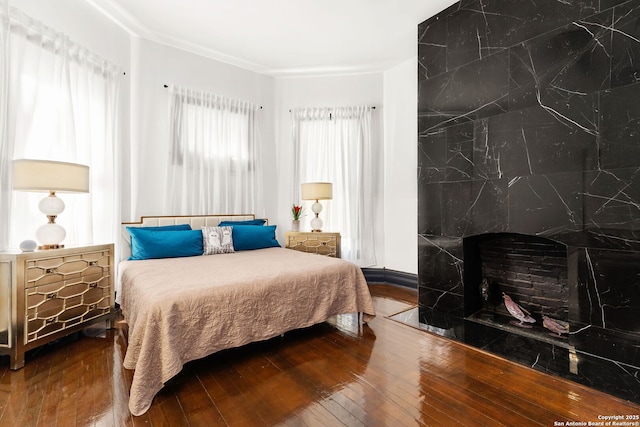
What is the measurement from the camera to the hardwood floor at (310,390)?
58.5 inches

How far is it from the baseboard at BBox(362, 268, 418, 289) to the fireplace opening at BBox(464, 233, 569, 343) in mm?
976

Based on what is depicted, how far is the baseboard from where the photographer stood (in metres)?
3.90

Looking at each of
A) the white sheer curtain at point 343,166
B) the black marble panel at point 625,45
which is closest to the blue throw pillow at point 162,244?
the white sheer curtain at point 343,166

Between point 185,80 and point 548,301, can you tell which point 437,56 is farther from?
point 185,80

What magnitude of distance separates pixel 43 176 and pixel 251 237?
1.87 metres

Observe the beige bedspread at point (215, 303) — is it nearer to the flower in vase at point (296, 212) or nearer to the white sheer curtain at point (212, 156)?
the white sheer curtain at point (212, 156)

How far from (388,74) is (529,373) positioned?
3.83m

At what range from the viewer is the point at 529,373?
1875 millimetres

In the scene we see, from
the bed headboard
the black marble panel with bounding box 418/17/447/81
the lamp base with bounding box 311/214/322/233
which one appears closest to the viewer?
the black marble panel with bounding box 418/17/447/81

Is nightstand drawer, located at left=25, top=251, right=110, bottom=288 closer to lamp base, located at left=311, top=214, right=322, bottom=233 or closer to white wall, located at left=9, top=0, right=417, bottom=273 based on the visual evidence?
white wall, located at left=9, top=0, right=417, bottom=273

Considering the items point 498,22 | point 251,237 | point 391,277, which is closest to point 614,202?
point 498,22

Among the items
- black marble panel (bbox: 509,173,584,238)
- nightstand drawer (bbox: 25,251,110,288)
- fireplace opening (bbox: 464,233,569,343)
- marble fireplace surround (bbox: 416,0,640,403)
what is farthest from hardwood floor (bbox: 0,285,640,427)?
black marble panel (bbox: 509,173,584,238)

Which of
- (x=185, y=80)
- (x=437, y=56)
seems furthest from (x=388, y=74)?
(x=185, y=80)

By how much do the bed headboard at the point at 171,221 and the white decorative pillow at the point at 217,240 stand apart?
0.41 m
